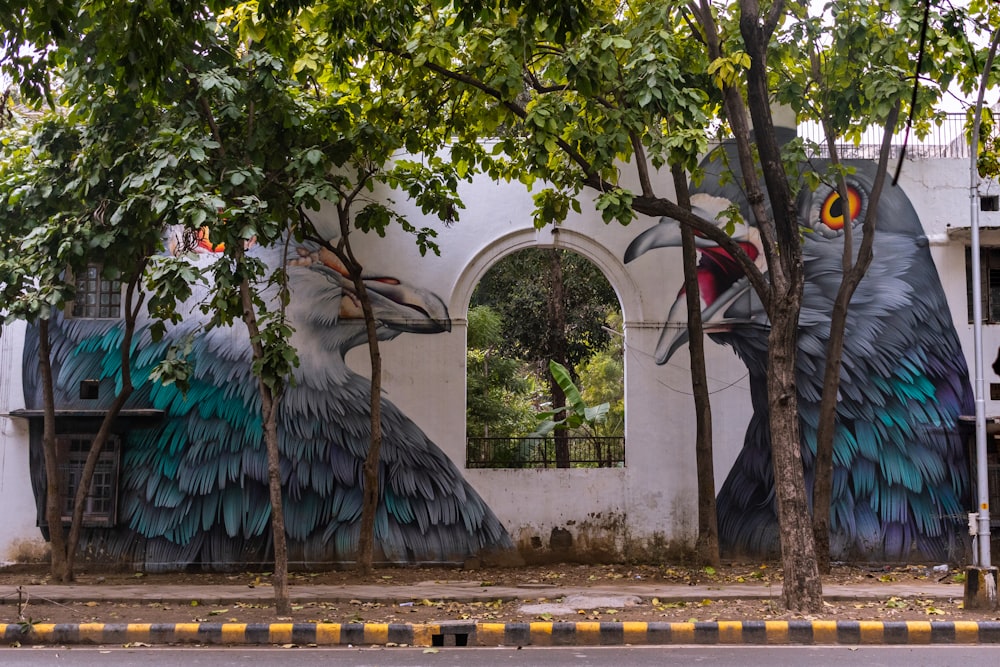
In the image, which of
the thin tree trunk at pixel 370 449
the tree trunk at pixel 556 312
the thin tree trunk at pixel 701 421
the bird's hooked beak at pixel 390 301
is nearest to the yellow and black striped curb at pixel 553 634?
the thin tree trunk at pixel 370 449

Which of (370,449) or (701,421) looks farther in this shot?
(701,421)

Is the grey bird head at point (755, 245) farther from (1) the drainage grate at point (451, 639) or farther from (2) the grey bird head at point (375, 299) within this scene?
(1) the drainage grate at point (451, 639)

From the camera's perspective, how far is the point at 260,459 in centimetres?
1297

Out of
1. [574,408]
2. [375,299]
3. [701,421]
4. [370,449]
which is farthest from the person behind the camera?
[574,408]

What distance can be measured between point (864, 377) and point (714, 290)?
8.11ft

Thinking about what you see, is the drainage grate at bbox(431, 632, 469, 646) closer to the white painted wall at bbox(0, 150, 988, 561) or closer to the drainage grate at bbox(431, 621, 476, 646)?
the drainage grate at bbox(431, 621, 476, 646)

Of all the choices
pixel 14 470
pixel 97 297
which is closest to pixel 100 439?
pixel 14 470

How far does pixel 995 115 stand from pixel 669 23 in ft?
20.2

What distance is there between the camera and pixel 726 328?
44.1ft

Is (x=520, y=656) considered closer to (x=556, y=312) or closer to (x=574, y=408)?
(x=574, y=408)

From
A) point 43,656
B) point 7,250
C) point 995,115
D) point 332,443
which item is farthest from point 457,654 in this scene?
point 995,115

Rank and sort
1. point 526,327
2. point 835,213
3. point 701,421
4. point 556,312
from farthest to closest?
point 526,327 → point 556,312 → point 835,213 → point 701,421

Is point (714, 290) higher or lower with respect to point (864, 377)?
higher

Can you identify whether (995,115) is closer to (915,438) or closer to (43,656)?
(915,438)
